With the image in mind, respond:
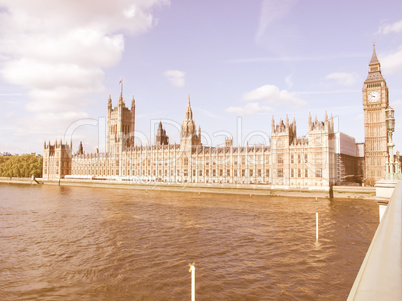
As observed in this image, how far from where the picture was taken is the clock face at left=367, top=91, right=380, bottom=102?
8652 cm

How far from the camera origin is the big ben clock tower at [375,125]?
8312 centimetres

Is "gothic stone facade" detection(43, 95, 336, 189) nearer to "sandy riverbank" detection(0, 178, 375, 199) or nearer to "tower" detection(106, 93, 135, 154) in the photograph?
"tower" detection(106, 93, 135, 154)

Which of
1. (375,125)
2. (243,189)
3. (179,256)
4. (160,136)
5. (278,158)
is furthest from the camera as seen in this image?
(160,136)

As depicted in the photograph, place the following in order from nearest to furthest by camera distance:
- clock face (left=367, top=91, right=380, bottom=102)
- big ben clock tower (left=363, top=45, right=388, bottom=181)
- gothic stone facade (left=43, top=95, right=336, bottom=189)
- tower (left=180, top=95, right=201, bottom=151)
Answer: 1. gothic stone facade (left=43, top=95, right=336, bottom=189)
2. big ben clock tower (left=363, top=45, right=388, bottom=181)
3. clock face (left=367, top=91, right=380, bottom=102)
4. tower (left=180, top=95, right=201, bottom=151)

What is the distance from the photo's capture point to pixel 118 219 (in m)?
39.4

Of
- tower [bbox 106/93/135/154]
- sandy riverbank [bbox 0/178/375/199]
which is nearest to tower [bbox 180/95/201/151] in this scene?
sandy riverbank [bbox 0/178/375/199]

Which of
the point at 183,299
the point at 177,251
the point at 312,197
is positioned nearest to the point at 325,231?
the point at 177,251

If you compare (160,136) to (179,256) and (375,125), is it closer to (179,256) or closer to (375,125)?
(375,125)

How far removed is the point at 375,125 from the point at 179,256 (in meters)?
83.8

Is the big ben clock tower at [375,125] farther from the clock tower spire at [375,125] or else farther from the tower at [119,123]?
the tower at [119,123]

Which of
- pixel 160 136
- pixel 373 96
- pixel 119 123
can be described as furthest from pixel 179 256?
pixel 119 123

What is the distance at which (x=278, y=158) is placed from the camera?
81125 mm

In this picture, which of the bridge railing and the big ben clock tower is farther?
the big ben clock tower

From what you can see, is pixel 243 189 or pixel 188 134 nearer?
pixel 243 189
